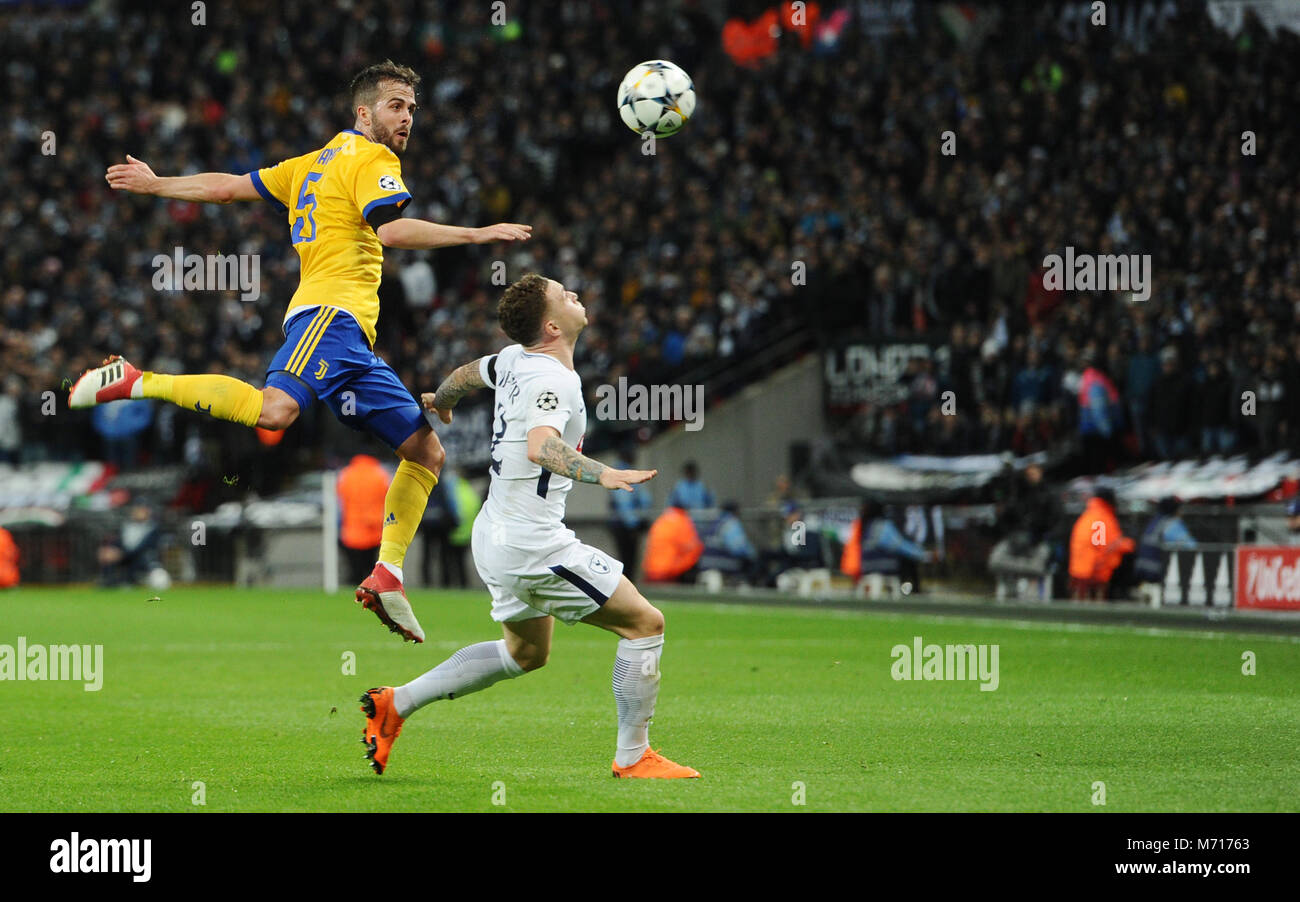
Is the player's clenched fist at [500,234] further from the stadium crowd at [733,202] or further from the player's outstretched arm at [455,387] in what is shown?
the stadium crowd at [733,202]

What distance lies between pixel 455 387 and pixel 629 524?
17.2 meters

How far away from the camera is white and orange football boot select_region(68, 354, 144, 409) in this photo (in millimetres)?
8281

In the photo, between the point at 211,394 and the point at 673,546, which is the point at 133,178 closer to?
the point at 211,394

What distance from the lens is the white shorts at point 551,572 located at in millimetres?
7188

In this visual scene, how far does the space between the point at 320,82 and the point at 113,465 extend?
8973 mm

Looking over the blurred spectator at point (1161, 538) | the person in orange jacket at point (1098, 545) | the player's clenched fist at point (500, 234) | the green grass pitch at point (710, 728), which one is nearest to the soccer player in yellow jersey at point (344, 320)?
the player's clenched fist at point (500, 234)

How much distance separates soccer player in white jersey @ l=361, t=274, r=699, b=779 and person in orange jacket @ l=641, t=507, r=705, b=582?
1582 centimetres

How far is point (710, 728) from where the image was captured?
31.0ft

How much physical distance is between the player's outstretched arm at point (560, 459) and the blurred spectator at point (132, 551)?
19.8m

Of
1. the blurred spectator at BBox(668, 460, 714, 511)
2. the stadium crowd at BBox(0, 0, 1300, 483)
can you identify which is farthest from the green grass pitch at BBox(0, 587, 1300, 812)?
the blurred spectator at BBox(668, 460, 714, 511)

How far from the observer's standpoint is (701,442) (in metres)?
26.4

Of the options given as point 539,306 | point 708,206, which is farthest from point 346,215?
point 708,206

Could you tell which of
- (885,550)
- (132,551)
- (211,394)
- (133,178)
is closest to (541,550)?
(211,394)

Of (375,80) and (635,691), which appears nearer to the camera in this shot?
(635,691)
